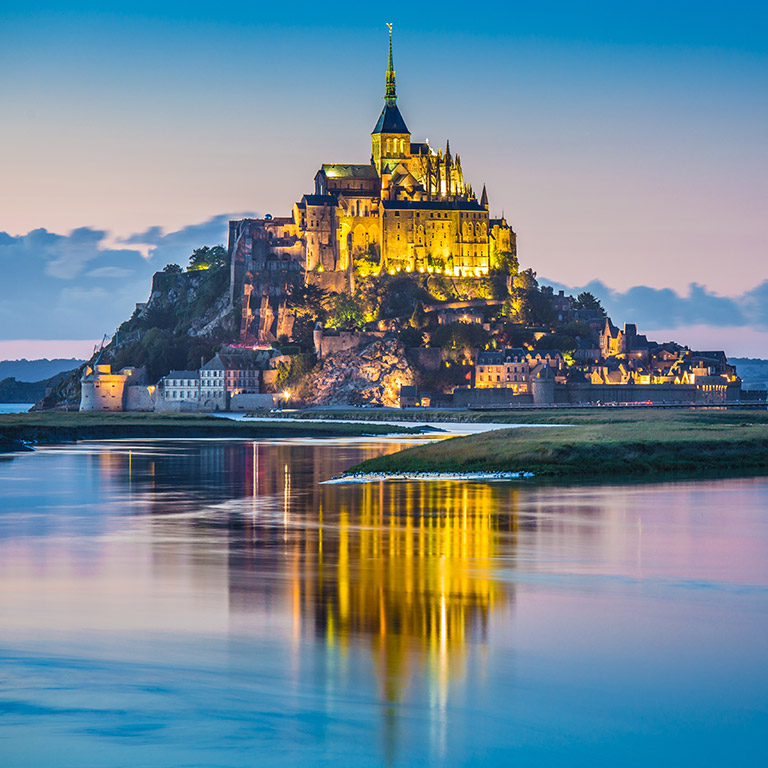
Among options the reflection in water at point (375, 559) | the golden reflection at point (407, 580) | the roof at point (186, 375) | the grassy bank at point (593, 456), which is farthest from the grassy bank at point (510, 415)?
the golden reflection at point (407, 580)

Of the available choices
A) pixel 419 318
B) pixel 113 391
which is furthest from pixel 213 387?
pixel 419 318

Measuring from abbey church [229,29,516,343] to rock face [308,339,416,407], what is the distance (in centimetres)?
1463

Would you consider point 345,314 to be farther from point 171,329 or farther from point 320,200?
point 171,329

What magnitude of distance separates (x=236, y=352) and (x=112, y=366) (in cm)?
1855

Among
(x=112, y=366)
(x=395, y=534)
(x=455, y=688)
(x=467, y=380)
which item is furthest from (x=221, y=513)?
(x=112, y=366)

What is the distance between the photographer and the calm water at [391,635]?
10.4 m

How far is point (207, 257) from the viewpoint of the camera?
511ft

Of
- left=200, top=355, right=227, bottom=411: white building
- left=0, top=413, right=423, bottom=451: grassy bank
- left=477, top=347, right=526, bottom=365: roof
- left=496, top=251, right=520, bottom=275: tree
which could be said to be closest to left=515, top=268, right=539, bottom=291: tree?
left=496, top=251, right=520, bottom=275: tree

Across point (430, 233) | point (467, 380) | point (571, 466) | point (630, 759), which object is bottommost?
point (630, 759)

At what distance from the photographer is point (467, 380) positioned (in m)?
120

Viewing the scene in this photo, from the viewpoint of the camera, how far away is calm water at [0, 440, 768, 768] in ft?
34.2

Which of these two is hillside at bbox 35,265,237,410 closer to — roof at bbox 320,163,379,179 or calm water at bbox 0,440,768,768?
roof at bbox 320,163,379,179

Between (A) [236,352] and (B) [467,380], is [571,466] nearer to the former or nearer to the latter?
(B) [467,380]

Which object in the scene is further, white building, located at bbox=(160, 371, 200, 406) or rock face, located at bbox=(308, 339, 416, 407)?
white building, located at bbox=(160, 371, 200, 406)
